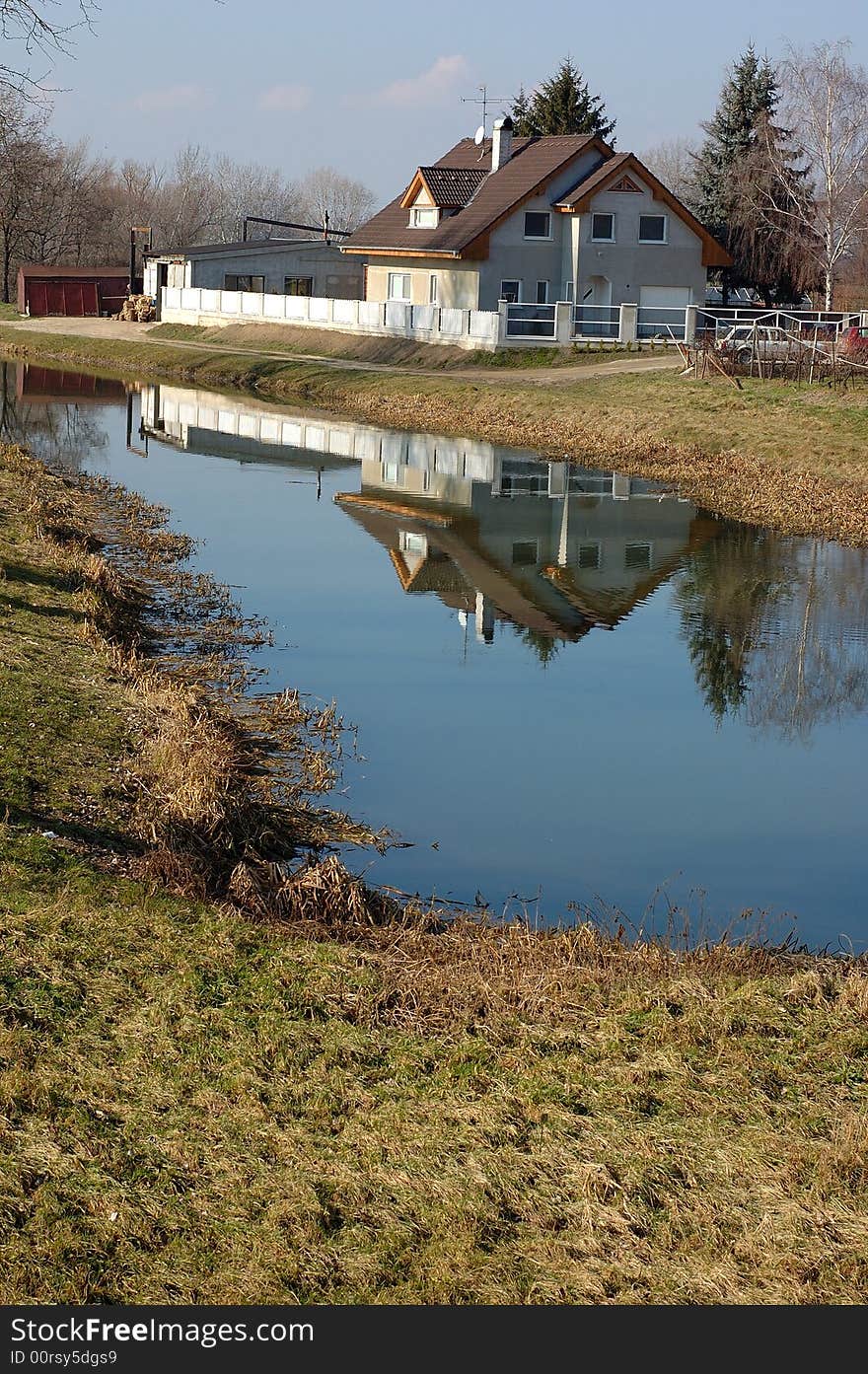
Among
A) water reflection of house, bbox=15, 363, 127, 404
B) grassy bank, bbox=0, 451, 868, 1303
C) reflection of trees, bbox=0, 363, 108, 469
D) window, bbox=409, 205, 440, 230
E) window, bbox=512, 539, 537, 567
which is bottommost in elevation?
grassy bank, bbox=0, 451, 868, 1303

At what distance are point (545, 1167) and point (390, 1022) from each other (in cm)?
150

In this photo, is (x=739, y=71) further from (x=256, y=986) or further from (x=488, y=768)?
(x=256, y=986)

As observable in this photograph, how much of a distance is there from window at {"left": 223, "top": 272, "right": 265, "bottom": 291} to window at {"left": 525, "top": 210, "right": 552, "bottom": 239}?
740 inches

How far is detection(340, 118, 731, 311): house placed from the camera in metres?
51.4

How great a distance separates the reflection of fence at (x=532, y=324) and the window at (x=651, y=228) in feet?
15.3

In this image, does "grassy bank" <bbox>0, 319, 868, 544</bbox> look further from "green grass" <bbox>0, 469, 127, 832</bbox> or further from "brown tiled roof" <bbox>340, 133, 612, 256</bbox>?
"green grass" <bbox>0, 469, 127, 832</bbox>

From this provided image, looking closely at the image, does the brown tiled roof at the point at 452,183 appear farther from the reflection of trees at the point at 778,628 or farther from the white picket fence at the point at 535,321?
the reflection of trees at the point at 778,628

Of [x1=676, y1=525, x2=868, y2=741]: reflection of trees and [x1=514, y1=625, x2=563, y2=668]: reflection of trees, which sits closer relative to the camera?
[x1=676, y1=525, x2=868, y2=741]: reflection of trees

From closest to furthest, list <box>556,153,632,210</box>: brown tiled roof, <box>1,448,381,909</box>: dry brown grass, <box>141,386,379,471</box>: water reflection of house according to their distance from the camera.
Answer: <box>1,448,381,909</box>: dry brown grass < <box>141,386,379,471</box>: water reflection of house < <box>556,153,632,210</box>: brown tiled roof

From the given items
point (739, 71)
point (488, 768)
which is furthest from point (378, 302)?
point (488, 768)

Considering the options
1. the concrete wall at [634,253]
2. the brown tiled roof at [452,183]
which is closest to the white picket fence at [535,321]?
the concrete wall at [634,253]

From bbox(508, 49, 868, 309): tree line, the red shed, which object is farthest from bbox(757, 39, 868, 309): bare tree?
→ the red shed

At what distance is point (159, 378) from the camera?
53.0 meters

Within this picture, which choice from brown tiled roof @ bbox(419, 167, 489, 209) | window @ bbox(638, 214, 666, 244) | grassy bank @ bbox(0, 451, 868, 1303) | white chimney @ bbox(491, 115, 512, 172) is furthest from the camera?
white chimney @ bbox(491, 115, 512, 172)
